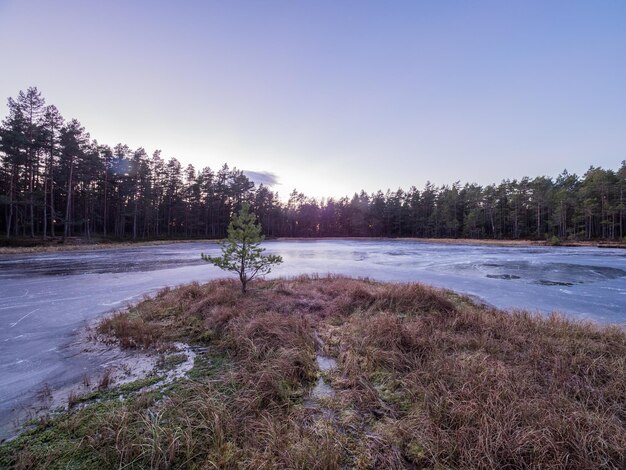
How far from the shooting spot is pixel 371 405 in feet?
12.5

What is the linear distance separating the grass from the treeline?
39.6m

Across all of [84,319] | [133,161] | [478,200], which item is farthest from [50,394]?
[478,200]

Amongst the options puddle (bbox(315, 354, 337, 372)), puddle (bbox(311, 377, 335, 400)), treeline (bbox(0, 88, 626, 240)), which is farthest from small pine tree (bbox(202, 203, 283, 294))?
treeline (bbox(0, 88, 626, 240))

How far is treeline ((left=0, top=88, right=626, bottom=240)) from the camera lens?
33.9 m

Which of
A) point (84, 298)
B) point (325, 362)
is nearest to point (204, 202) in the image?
point (84, 298)

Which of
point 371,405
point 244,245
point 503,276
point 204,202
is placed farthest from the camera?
point 204,202

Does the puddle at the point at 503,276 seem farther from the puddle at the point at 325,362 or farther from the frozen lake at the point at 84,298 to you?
the puddle at the point at 325,362

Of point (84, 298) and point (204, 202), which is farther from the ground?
point (204, 202)

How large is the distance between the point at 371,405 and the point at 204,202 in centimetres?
7265

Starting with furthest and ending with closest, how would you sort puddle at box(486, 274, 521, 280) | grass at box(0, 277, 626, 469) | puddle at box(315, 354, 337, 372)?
puddle at box(486, 274, 521, 280)
puddle at box(315, 354, 337, 372)
grass at box(0, 277, 626, 469)

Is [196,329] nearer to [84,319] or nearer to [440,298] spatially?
[84,319]

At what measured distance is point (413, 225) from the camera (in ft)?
293

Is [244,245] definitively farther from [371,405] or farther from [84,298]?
[84,298]

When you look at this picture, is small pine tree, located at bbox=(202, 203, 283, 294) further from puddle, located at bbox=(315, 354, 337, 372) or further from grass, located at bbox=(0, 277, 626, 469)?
puddle, located at bbox=(315, 354, 337, 372)
